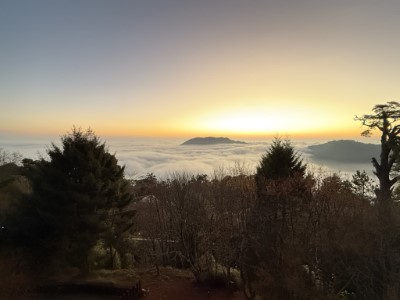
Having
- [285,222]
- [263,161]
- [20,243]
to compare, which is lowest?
[20,243]

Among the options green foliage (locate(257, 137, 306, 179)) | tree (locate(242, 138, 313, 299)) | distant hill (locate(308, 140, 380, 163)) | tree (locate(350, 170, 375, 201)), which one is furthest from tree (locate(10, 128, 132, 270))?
distant hill (locate(308, 140, 380, 163))

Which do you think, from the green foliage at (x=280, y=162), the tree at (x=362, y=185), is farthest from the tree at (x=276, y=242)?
the tree at (x=362, y=185)

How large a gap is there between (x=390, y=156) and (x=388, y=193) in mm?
2988

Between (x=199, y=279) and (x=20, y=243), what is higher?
(x=20, y=243)

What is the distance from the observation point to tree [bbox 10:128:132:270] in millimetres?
17125

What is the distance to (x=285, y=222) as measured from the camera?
17656 millimetres

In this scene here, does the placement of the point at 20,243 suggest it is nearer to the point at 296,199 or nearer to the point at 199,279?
the point at 199,279

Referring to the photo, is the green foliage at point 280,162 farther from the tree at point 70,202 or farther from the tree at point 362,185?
the tree at point 70,202

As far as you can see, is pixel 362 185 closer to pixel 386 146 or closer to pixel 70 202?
pixel 386 146

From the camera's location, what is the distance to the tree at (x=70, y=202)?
56.2ft

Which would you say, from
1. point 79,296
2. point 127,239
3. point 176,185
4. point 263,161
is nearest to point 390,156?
point 263,161

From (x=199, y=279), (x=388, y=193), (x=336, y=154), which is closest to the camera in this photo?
(x=199, y=279)

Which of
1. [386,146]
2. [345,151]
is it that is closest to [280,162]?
[386,146]

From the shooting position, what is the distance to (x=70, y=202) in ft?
56.6
